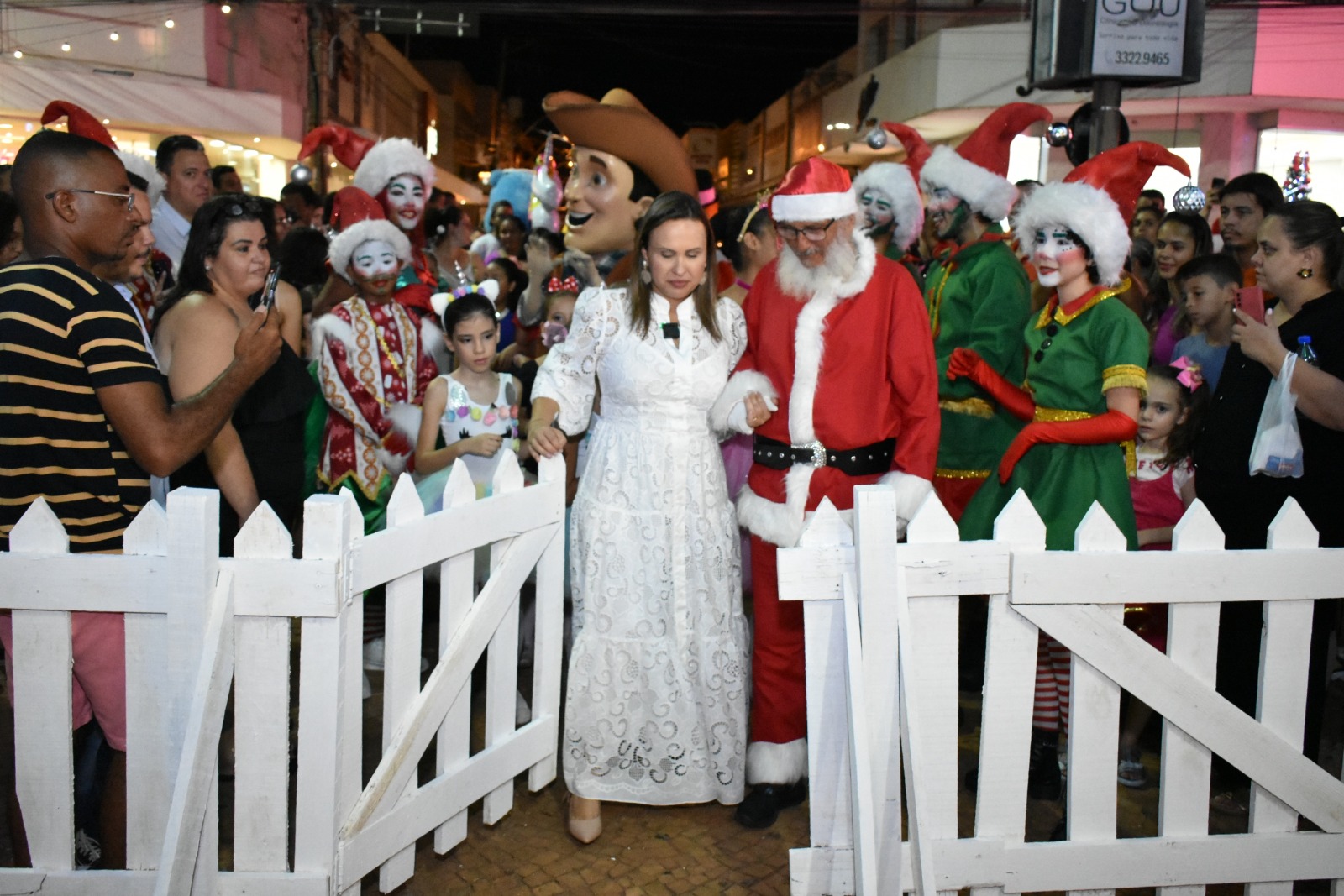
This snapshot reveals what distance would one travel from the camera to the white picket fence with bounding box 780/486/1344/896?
103 inches

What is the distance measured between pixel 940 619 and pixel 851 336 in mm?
1089

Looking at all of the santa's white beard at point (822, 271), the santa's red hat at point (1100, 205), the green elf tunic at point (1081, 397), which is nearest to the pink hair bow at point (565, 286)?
the santa's white beard at point (822, 271)

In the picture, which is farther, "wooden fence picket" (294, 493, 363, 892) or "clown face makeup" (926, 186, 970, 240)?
"clown face makeup" (926, 186, 970, 240)

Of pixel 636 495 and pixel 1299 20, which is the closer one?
pixel 636 495

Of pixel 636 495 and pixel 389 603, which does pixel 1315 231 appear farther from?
pixel 389 603

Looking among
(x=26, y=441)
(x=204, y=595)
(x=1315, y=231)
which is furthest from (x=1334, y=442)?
(x=26, y=441)

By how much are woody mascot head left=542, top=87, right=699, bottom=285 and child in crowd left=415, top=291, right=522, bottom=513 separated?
52cm

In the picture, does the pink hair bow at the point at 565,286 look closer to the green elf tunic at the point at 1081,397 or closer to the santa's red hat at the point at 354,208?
Answer: the santa's red hat at the point at 354,208

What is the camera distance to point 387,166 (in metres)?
5.58

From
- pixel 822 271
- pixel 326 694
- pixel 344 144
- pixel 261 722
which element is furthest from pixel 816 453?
pixel 344 144

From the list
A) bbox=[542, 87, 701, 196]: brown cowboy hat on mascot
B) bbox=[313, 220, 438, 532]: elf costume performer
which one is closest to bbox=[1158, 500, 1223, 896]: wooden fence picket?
bbox=[542, 87, 701, 196]: brown cowboy hat on mascot

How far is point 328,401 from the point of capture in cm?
465

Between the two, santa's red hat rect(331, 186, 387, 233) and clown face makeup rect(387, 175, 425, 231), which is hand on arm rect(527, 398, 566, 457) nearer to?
santa's red hat rect(331, 186, 387, 233)

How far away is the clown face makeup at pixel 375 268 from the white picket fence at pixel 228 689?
7.27 feet
